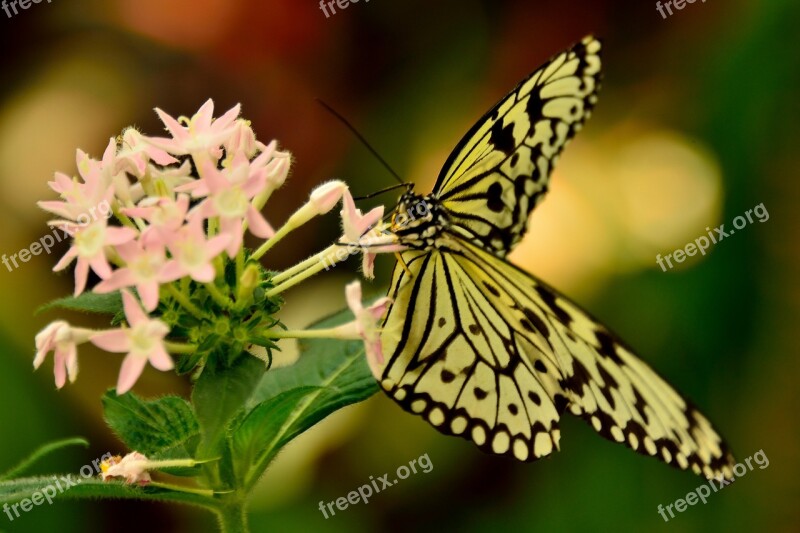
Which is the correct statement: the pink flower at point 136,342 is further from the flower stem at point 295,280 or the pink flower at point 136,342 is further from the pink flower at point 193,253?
the flower stem at point 295,280

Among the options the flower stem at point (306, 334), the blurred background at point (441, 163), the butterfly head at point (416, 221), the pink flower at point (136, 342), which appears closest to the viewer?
the pink flower at point (136, 342)

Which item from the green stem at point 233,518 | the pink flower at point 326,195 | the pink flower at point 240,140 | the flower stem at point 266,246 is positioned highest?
the pink flower at point 240,140

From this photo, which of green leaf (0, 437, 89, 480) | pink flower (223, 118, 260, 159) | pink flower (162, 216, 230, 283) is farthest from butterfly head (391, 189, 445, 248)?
green leaf (0, 437, 89, 480)

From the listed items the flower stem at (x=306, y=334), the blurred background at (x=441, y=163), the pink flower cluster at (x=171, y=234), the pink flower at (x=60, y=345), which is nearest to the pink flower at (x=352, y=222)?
the pink flower cluster at (x=171, y=234)

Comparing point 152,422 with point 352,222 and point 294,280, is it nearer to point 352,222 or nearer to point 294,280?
point 294,280

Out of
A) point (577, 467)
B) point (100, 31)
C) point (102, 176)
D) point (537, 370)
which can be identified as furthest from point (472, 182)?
point (100, 31)

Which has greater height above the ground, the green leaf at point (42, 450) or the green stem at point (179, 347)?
the green stem at point (179, 347)

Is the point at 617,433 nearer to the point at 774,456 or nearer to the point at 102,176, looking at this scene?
the point at 102,176
